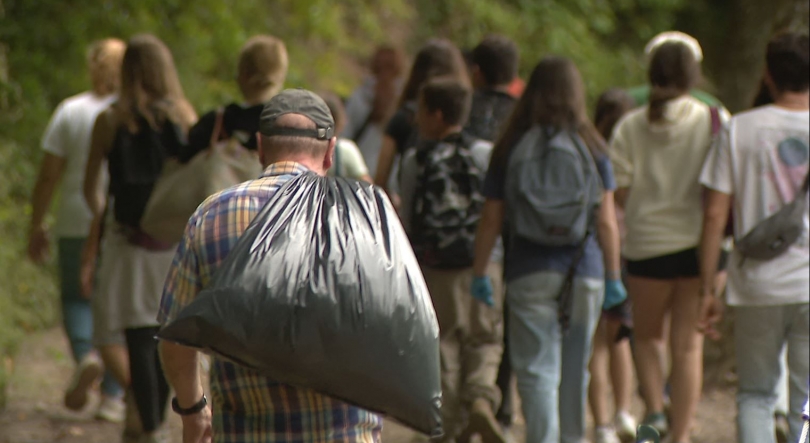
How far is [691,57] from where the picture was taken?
6.09m

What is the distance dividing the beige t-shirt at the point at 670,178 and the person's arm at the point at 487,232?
37.0 inches

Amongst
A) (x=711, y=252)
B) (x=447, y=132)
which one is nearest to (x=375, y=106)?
(x=447, y=132)

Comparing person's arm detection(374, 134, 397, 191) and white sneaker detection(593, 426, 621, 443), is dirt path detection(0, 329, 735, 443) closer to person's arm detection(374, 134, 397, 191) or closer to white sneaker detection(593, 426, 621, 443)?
white sneaker detection(593, 426, 621, 443)

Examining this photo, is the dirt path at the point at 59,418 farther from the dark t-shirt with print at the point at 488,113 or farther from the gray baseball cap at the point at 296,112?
the gray baseball cap at the point at 296,112

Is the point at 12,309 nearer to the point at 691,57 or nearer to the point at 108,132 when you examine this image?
the point at 108,132

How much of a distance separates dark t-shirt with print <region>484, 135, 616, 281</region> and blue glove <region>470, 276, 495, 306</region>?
0.10 metres

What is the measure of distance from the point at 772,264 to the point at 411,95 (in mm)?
2394

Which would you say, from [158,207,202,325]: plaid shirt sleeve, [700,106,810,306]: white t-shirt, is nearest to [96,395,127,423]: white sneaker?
[700,106,810,306]: white t-shirt

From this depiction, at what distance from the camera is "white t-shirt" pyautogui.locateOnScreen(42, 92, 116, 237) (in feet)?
22.3

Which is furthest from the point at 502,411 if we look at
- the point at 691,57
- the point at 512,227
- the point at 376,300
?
the point at 376,300

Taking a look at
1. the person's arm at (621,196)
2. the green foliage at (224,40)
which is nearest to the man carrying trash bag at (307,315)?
the person's arm at (621,196)

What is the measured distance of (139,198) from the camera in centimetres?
580

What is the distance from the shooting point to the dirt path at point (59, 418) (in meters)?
6.89

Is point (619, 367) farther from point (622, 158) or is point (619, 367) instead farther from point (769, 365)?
point (769, 365)
